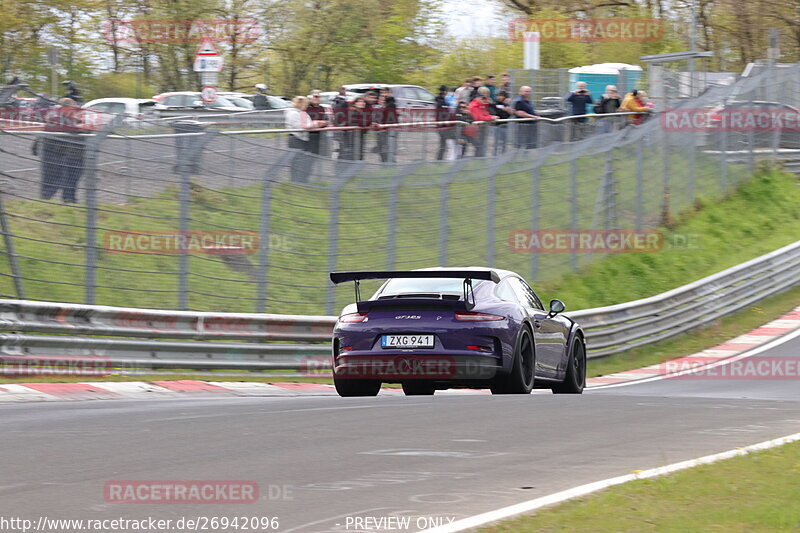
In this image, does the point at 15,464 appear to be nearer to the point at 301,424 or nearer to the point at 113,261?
the point at 301,424

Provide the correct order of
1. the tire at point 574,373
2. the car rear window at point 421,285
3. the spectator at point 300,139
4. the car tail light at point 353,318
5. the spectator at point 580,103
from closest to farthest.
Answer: the car tail light at point 353,318 → the car rear window at point 421,285 → the tire at point 574,373 → the spectator at point 300,139 → the spectator at point 580,103

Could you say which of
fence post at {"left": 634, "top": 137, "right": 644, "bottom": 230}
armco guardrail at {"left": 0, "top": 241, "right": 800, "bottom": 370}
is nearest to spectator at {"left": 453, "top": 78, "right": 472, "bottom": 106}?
fence post at {"left": 634, "top": 137, "right": 644, "bottom": 230}

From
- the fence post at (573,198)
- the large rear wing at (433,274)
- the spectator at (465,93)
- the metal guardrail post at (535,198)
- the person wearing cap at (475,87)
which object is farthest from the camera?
the spectator at (465,93)

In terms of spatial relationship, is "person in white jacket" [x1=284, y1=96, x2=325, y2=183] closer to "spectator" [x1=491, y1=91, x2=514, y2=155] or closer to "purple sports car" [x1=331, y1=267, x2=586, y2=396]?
"spectator" [x1=491, y1=91, x2=514, y2=155]

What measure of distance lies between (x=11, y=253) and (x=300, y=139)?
664 cm

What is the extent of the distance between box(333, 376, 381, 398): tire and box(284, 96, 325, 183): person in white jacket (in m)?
3.99

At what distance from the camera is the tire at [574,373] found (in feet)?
47.5

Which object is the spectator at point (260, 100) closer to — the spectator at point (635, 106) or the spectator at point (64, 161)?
the spectator at point (635, 106)

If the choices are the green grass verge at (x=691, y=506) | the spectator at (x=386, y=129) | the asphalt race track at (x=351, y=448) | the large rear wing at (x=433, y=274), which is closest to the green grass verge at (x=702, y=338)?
the spectator at (x=386, y=129)

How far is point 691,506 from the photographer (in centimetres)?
624

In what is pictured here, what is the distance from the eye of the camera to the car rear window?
1241 centimetres

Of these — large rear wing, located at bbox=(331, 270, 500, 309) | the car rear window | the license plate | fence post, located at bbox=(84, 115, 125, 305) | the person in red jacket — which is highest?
the person in red jacket

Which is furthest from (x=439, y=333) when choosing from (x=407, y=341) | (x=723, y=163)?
(x=723, y=163)

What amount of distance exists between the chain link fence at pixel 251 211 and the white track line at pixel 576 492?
319 inches
